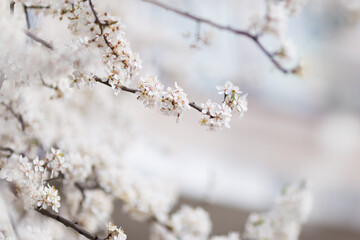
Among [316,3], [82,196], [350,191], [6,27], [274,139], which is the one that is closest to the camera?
[6,27]

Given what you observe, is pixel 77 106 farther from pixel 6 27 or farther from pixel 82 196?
pixel 6 27

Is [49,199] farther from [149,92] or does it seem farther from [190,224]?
[190,224]

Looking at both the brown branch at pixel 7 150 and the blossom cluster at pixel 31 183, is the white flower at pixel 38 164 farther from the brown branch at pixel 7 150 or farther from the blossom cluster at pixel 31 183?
the brown branch at pixel 7 150

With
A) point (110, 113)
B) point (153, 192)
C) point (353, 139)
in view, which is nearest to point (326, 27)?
point (353, 139)

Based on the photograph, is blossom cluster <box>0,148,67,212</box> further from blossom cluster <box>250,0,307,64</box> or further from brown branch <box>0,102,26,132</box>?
blossom cluster <box>250,0,307,64</box>

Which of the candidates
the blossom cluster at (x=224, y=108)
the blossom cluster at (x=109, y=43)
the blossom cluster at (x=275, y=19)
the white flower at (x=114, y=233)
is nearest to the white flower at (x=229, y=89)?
the blossom cluster at (x=224, y=108)

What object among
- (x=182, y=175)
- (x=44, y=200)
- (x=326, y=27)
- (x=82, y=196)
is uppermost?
(x=326, y=27)

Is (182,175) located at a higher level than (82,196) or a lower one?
higher

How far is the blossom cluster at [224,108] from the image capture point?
66 cm

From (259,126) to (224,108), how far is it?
2757 millimetres

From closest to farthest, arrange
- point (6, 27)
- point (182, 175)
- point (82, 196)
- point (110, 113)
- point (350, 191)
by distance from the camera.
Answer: point (6, 27) → point (82, 196) → point (110, 113) → point (182, 175) → point (350, 191)

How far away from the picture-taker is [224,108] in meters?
0.66

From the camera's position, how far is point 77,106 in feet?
4.45

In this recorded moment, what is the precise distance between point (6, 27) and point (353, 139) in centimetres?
315
